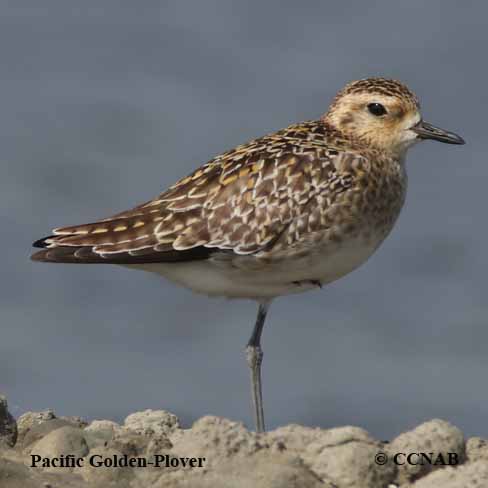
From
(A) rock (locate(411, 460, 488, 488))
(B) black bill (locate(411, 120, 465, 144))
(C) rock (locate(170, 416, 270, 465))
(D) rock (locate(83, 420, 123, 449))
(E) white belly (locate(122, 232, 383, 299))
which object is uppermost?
(B) black bill (locate(411, 120, 465, 144))

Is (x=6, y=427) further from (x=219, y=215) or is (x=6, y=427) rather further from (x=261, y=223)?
(x=261, y=223)

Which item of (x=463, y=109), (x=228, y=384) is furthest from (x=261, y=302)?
(x=463, y=109)

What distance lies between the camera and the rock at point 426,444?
1126 cm

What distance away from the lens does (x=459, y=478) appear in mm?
10828

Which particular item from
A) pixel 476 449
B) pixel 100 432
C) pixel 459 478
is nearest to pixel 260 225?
pixel 100 432

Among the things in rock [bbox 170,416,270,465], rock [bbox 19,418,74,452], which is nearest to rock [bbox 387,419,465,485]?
rock [bbox 170,416,270,465]

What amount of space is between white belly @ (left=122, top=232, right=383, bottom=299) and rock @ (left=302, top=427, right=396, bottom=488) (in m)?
2.60

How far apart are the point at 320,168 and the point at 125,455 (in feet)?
11.6

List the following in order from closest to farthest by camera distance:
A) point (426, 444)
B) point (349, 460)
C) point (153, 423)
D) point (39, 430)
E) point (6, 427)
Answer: point (349, 460), point (426, 444), point (6, 427), point (39, 430), point (153, 423)

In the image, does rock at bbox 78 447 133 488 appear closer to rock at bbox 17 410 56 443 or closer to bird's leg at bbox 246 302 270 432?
rock at bbox 17 410 56 443

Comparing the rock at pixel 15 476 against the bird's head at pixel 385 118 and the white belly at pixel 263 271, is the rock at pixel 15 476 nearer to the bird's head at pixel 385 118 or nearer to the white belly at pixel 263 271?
the white belly at pixel 263 271

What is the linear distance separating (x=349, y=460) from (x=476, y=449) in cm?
147

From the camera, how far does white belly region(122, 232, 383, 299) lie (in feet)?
44.7

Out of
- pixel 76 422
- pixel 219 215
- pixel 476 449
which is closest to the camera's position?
pixel 476 449
